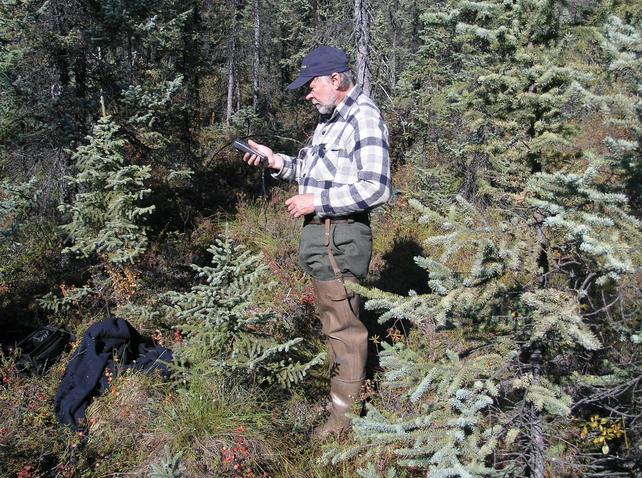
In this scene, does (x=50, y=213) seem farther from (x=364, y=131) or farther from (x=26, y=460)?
(x=364, y=131)

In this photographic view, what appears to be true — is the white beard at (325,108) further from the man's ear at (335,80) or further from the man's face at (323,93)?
the man's ear at (335,80)

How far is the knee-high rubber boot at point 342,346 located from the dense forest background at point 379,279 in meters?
0.21

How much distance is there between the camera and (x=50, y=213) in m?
6.31

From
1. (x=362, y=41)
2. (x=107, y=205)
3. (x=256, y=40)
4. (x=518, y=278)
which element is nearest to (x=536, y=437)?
(x=518, y=278)

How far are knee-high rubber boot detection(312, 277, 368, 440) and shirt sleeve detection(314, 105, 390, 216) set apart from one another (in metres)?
0.62

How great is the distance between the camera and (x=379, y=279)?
6148mm

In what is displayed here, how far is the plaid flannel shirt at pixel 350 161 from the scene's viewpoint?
323 centimetres

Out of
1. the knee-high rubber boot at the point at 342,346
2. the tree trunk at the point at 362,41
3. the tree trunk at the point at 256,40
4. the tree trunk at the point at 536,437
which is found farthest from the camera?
the tree trunk at the point at 256,40

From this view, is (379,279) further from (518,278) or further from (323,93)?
(518,278)

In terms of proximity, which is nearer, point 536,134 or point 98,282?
point 536,134

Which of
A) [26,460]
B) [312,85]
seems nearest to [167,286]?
[26,460]

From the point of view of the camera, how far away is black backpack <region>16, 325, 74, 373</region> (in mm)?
4504

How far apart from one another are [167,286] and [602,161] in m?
5.37

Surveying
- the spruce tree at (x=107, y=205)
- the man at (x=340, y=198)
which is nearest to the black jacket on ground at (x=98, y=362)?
the spruce tree at (x=107, y=205)
